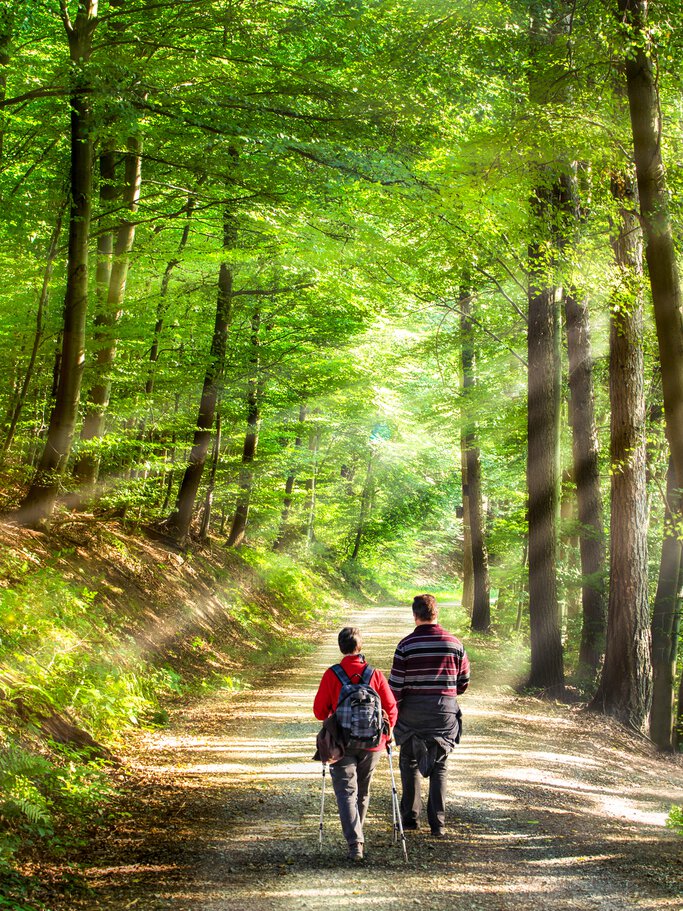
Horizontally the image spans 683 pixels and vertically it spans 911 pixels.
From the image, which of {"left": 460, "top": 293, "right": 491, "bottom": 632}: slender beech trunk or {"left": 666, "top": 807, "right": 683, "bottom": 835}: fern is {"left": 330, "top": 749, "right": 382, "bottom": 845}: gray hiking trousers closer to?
{"left": 666, "top": 807, "right": 683, "bottom": 835}: fern

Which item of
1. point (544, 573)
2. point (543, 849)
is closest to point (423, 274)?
point (544, 573)

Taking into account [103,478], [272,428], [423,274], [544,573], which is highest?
[423,274]

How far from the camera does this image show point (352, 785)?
17.5 feet

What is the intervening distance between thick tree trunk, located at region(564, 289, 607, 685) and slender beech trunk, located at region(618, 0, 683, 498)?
26.3 ft

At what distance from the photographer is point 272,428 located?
63.9ft

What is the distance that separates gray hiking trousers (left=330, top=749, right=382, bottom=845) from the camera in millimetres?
5250

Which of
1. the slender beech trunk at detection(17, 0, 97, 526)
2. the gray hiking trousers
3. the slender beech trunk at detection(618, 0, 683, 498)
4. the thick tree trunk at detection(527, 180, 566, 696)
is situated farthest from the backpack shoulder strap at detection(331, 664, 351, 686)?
the thick tree trunk at detection(527, 180, 566, 696)

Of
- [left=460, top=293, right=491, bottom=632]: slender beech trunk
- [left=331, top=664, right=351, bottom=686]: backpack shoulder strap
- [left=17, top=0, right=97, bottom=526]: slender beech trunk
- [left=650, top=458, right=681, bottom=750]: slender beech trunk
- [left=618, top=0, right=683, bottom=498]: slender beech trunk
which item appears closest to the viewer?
[left=331, top=664, right=351, bottom=686]: backpack shoulder strap

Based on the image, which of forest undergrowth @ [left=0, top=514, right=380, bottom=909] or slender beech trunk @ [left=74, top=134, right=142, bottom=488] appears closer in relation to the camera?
forest undergrowth @ [left=0, top=514, right=380, bottom=909]

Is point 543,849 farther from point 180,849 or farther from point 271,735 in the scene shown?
point 271,735

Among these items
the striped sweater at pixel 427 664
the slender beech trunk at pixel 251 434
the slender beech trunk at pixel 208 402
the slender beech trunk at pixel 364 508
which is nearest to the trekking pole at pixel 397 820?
the striped sweater at pixel 427 664

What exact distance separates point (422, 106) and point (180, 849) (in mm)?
8250

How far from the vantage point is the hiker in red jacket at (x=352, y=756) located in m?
5.25

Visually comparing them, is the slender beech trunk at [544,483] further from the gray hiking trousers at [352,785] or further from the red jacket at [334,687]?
the gray hiking trousers at [352,785]
